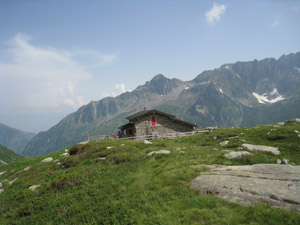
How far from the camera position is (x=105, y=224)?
7848mm

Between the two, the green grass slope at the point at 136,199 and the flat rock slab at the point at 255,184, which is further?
the flat rock slab at the point at 255,184

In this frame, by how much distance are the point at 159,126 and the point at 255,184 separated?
3417cm

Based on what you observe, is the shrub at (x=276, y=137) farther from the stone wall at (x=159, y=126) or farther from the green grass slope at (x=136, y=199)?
the stone wall at (x=159, y=126)

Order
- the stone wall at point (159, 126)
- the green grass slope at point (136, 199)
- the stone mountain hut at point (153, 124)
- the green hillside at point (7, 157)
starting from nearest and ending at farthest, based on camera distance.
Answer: the green grass slope at point (136, 199)
the stone mountain hut at point (153, 124)
the stone wall at point (159, 126)
the green hillside at point (7, 157)

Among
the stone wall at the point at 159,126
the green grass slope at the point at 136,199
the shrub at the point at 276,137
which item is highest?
the stone wall at the point at 159,126

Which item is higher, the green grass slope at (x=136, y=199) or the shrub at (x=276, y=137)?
the shrub at (x=276, y=137)

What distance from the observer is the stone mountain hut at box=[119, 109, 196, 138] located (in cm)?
4078

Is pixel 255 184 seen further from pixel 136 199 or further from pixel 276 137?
pixel 276 137

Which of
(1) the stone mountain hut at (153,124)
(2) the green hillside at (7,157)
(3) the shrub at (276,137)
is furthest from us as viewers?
(2) the green hillside at (7,157)

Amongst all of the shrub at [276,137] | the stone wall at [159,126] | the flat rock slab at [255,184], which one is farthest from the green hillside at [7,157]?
the shrub at [276,137]

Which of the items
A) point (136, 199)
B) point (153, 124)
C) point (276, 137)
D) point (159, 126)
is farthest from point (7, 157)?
point (276, 137)

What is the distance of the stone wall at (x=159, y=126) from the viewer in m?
41.0

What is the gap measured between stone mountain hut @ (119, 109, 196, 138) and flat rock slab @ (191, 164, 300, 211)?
30515 millimetres

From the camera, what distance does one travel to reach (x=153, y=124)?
137 ft
